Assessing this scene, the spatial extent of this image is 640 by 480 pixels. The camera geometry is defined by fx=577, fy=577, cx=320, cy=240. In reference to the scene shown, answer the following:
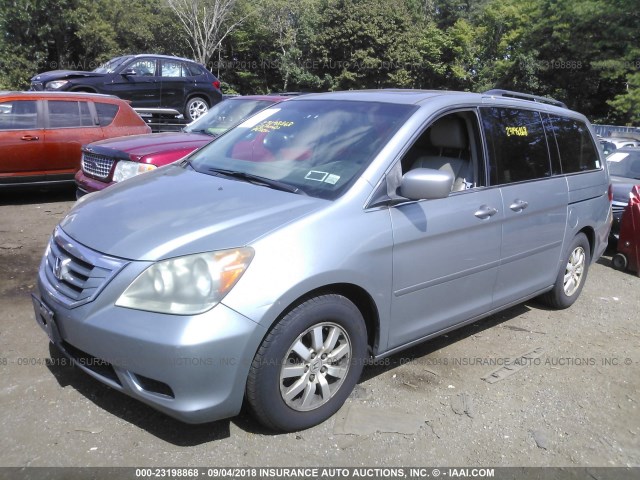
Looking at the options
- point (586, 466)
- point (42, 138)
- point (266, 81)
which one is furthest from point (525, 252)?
point (266, 81)

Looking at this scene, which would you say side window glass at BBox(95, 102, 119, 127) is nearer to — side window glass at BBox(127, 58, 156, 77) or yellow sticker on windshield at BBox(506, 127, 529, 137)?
side window glass at BBox(127, 58, 156, 77)

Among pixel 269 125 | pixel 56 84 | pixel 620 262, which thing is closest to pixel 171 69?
pixel 56 84

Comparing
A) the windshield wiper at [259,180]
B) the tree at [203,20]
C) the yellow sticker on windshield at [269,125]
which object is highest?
the tree at [203,20]

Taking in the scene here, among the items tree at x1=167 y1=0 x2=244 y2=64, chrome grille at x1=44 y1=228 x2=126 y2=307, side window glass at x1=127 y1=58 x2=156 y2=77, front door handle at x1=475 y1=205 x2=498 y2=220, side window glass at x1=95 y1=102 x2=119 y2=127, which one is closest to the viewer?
chrome grille at x1=44 y1=228 x2=126 y2=307

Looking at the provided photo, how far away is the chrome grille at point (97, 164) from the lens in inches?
251

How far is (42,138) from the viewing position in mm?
8180

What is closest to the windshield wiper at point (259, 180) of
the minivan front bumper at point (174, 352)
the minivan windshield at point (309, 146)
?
the minivan windshield at point (309, 146)

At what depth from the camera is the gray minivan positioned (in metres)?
2.70

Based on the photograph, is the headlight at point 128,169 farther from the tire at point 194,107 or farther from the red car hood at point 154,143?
the tire at point 194,107

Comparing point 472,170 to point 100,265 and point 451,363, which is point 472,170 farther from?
point 100,265

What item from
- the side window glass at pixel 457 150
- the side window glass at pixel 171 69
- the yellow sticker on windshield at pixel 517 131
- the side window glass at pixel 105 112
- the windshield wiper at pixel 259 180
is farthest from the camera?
the side window glass at pixel 171 69

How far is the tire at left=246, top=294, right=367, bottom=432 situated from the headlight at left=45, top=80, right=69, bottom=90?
434 inches

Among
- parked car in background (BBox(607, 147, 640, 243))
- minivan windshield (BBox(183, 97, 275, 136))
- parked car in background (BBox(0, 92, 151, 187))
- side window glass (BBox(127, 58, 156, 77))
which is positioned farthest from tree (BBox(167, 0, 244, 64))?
parked car in background (BBox(607, 147, 640, 243))

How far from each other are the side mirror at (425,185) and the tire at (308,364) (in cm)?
74
